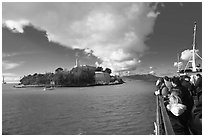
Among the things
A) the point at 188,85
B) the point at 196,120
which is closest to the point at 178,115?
the point at 196,120

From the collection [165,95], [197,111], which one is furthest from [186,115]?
[165,95]

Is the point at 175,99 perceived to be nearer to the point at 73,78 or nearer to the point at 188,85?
the point at 188,85

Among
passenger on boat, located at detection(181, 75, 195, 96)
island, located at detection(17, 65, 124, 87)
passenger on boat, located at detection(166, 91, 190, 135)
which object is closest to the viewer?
passenger on boat, located at detection(166, 91, 190, 135)

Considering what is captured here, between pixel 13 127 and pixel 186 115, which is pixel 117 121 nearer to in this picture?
pixel 13 127

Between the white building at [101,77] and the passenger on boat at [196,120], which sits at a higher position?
the white building at [101,77]

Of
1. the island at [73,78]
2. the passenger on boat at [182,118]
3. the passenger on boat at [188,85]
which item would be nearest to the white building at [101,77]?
the island at [73,78]

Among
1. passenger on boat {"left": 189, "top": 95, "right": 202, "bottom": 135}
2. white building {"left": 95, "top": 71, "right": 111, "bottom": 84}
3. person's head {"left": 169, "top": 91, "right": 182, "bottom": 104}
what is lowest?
passenger on boat {"left": 189, "top": 95, "right": 202, "bottom": 135}

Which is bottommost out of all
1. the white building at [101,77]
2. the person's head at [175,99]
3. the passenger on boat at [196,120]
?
the passenger on boat at [196,120]

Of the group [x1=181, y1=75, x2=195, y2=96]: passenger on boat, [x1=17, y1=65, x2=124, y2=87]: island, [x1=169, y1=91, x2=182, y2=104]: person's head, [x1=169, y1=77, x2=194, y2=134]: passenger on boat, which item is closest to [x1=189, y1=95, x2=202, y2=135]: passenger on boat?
[x1=169, y1=77, x2=194, y2=134]: passenger on boat

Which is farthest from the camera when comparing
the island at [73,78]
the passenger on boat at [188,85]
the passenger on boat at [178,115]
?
the island at [73,78]

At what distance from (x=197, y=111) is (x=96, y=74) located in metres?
63.7

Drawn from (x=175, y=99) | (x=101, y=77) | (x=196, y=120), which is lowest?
(x=196, y=120)

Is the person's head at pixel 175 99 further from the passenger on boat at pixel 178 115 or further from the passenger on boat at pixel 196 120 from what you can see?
the passenger on boat at pixel 196 120

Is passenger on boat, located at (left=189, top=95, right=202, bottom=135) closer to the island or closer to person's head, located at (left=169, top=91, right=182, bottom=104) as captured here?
person's head, located at (left=169, top=91, right=182, bottom=104)
